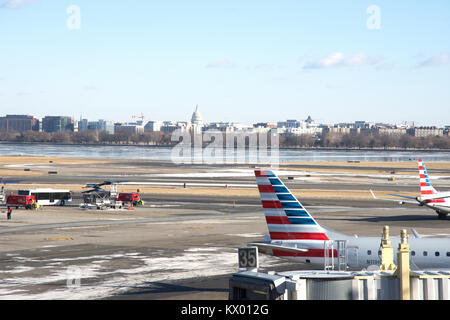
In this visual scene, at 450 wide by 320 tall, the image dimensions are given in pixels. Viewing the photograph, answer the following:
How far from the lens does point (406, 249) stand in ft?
71.2

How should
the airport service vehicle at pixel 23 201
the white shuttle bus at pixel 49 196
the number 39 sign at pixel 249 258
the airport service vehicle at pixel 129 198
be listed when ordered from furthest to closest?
the airport service vehicle at pixel 129 198
the white shuttle bus at pixel 49 196
the airport service vehicle at pixel 23 201
the number 39 sign at pixel 249 258

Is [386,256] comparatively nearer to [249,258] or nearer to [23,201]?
[249,258]

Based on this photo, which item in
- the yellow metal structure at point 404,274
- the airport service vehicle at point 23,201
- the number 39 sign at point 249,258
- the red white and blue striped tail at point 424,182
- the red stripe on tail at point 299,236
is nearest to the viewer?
the yellow metal structure at point 404,274

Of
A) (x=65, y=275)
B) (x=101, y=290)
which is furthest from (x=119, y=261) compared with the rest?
(x=101, y=290)

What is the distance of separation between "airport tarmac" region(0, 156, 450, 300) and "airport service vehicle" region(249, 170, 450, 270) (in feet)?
17.4

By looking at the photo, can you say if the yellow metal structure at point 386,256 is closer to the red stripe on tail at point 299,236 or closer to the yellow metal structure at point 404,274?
the yellow metal structure at point 404,274

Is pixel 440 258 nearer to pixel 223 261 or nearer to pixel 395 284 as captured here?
pixel 395 284

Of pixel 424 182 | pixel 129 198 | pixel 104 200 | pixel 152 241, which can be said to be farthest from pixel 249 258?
pixel 129 198

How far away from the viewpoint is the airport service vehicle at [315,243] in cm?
3447

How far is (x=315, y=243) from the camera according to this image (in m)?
35.2

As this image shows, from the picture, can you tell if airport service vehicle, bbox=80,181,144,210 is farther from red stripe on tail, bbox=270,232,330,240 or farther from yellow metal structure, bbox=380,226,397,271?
yellow metal structure, bbox=380,226,397,271

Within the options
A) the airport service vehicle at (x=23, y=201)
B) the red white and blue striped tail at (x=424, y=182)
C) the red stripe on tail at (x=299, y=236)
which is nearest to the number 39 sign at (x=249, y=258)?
the red stripe on tail at (x=299, y=236)
